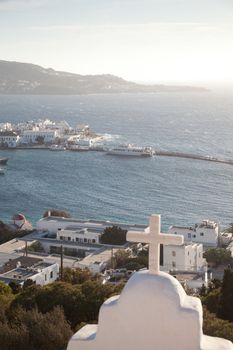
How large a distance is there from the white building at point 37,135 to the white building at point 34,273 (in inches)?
2039

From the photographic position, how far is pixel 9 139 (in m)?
69.3

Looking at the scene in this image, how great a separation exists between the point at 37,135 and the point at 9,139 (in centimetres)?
382

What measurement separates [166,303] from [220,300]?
19.3 feet

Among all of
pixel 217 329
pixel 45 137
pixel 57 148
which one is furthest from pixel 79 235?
pixel 45 137

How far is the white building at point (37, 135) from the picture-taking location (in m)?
71.1

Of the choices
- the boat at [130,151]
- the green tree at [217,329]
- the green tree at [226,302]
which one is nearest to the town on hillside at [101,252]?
the green tree at [226,302]

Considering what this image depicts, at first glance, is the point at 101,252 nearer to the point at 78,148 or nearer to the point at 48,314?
the point at 48,314

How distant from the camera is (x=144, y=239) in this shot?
186 inches

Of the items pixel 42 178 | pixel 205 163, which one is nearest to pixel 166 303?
pixel 42 178

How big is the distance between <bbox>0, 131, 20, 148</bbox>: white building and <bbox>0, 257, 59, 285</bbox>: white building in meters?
49.7

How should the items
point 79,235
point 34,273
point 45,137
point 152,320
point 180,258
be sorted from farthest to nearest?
point 45,137, point 79,235, point 180,258, point 34,273, point 152,320

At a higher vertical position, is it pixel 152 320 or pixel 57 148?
pixel 152 320

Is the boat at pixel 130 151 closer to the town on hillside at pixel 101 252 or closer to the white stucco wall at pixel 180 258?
the town on hillside at pixel 101 252

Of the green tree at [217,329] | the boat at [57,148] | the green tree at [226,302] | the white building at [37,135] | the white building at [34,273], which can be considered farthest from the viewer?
the white building at [37,135]
